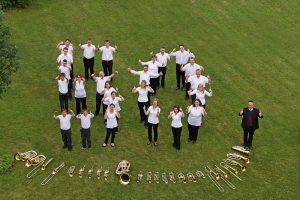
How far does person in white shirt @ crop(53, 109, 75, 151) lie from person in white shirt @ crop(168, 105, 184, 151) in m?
3.84

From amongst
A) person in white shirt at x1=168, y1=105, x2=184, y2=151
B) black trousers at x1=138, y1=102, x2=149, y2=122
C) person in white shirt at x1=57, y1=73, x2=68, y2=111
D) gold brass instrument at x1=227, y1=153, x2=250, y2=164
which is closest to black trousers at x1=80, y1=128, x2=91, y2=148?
person in white shirt at x1=57, y1=73, x2=68, y2=111

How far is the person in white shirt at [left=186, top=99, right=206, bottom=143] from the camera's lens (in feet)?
60.0

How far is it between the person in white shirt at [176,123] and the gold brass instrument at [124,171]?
7.08 feet

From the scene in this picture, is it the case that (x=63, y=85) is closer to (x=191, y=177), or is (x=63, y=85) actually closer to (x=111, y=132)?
(x=111, y=132)

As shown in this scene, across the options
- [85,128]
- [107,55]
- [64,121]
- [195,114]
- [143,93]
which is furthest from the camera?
[107,55]

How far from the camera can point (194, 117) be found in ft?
60.5

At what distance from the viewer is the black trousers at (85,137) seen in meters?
18.3

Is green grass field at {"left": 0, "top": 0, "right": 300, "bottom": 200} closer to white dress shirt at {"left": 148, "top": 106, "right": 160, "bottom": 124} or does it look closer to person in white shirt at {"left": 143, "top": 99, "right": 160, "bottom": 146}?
person in white shirt at {"left": 143, "top": 99, "right": 160, "bottom": 146}

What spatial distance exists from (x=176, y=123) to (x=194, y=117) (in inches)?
32.2

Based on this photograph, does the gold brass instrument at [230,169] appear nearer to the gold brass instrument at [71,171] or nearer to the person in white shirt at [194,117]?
the person in white shirt at [194,117]

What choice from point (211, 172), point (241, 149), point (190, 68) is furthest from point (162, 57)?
point (211, 172)

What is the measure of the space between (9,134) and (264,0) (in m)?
20.8

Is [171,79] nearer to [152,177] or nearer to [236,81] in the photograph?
[236,81]

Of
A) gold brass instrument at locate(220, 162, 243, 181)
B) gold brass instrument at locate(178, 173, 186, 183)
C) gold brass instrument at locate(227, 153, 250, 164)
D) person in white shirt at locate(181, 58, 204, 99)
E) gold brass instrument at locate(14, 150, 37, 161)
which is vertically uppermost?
person in white shirt at locate(181, 58, 204, 99)
